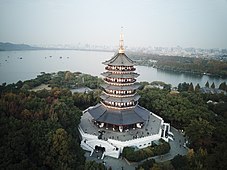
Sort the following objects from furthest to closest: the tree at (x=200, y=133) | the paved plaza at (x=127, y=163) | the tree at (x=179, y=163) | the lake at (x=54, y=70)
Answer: the lake at (x=54, y=70) < the tree at (x=200, y=133) < the paved plaza at (x=127, y=163) < the tree at (x=179, y=163)

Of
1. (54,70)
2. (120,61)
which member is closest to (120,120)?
(120,61)

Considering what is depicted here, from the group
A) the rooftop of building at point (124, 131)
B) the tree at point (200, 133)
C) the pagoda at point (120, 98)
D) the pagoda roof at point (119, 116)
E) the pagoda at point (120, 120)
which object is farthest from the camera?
the pagoda at point (120, 98)

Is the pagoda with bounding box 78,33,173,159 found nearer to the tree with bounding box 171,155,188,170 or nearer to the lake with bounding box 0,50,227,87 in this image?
the tree with bounding box 171,155,188,170

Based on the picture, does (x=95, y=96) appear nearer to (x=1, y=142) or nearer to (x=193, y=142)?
(x=193, y=142)

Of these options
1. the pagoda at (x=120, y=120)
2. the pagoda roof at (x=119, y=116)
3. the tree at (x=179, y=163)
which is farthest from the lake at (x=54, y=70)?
the tree at (x=179, y=163)

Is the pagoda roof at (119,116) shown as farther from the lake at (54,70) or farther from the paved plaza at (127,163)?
the lake at (54,70)

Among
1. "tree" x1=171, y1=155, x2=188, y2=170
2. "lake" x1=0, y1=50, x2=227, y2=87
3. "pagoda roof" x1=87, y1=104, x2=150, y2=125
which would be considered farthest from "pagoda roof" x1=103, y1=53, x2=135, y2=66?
"lake" x1=0, y1=50, x2=227, y2=87

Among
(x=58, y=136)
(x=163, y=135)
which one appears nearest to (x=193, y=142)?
(x=163, y=135)

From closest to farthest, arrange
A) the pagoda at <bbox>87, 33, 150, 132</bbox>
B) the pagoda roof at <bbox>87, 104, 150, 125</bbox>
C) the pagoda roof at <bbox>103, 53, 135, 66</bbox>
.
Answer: the pagoda roof at <bbox>87, 104, 150, 125</bbox>
the pagoda at <bbox>87, 33, 150, 132</bbox>
the pagoda roof at <bbox>103, 53, 135, 66</bbox>

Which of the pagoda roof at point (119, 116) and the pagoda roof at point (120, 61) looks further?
the pagoda roof at point (120, 61)
